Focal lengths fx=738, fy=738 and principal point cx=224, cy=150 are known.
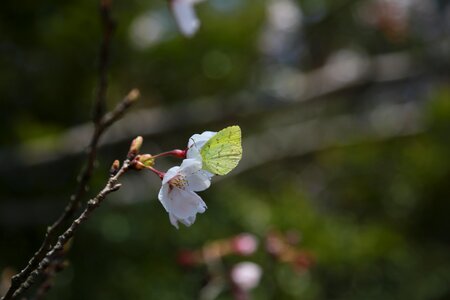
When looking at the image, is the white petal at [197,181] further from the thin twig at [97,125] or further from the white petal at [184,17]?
the white petal at [184,17]

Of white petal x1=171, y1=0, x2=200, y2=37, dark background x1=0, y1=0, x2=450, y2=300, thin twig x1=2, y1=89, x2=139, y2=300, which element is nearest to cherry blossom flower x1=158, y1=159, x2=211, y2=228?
thin twig x1=2, y1=89, x2=139, y2=300

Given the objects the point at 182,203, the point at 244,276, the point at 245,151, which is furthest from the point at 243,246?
the point at 245,151

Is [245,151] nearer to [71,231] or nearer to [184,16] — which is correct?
[184,16]

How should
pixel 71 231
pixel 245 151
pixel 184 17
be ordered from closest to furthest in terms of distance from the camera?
pixel 71 231
pixel 184 17
pixel 245 151

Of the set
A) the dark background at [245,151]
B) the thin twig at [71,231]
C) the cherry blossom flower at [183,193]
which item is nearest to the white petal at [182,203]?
the cherry blossom flower at [183,193]

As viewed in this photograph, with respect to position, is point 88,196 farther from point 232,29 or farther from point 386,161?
point 386,161

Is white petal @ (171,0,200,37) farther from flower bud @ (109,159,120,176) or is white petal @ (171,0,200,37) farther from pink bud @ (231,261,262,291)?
flower bud @ (109,159,120,176)

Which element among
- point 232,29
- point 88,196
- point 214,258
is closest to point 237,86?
point 232,29
